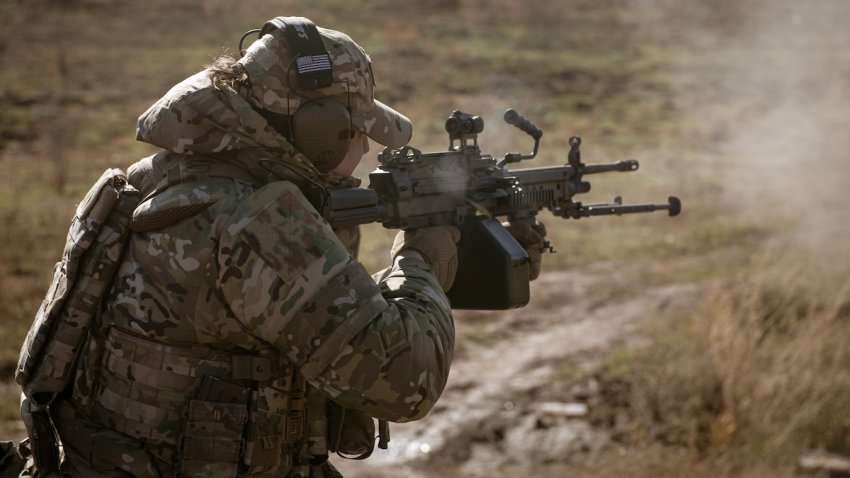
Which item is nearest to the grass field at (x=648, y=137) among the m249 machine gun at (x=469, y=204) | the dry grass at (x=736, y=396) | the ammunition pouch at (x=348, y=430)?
the dry grass at (x=736, y=396)

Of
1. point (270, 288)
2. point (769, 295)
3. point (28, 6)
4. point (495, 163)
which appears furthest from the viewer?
point (28, 6)

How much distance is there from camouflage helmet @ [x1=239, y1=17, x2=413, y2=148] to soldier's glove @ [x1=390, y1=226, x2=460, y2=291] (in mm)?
458

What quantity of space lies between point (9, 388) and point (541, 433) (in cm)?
354

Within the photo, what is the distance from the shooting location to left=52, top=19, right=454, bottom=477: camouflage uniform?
2.39 metres

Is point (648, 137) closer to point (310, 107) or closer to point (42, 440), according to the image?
point (310, 107)

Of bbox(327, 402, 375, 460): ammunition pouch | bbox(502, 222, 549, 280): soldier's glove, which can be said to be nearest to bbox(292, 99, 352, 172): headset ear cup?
bbox(327, 402, 375, 460): ammunition pouch

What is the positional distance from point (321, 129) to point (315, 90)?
0.11 m

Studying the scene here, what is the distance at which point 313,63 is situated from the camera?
2555mm

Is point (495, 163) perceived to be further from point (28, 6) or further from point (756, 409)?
point (28, 6)

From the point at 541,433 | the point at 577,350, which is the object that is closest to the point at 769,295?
the point at 577,350

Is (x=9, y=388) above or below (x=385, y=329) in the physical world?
below

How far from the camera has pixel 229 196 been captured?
2.46m

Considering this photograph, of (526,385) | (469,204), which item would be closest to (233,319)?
(469,204)

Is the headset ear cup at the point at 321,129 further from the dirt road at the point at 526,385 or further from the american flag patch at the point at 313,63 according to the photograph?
the dirt road at the point at 526,385
